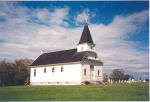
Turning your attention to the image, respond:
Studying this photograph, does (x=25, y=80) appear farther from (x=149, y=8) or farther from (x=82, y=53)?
(x=149, y=8)

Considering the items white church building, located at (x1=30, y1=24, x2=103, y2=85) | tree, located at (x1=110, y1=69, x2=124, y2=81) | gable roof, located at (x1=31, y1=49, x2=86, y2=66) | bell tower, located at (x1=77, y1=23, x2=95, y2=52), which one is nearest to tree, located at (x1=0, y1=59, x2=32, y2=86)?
white church building, located at (x1=30, y1=24, x2=103, y2=85)

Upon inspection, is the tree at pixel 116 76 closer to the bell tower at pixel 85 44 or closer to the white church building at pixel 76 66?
the white church building at pixel 76 66

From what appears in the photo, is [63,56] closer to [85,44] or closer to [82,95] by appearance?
[85,44]

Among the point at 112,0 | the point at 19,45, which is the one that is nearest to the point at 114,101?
the point at 112,0

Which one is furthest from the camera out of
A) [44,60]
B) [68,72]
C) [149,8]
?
[44,60]

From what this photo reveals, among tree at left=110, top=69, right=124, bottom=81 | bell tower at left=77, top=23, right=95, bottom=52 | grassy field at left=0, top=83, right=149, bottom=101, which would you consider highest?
bell tower at left=77, top=23, right=95, bottom=52

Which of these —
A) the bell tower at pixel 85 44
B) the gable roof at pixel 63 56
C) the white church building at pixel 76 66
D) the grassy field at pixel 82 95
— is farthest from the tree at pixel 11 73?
the bell tower at pixel 85 44

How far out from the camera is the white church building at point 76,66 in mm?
20688

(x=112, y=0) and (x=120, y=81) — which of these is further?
(x=120, y=81)

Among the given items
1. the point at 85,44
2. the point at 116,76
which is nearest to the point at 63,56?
the point at 85,44

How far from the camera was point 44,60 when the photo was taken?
24203mm

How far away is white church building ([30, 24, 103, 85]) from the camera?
20.7 m

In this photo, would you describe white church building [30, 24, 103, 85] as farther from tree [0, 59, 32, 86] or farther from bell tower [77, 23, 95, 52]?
tree [0, 59, 32, 86]

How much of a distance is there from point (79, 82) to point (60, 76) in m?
2.26
